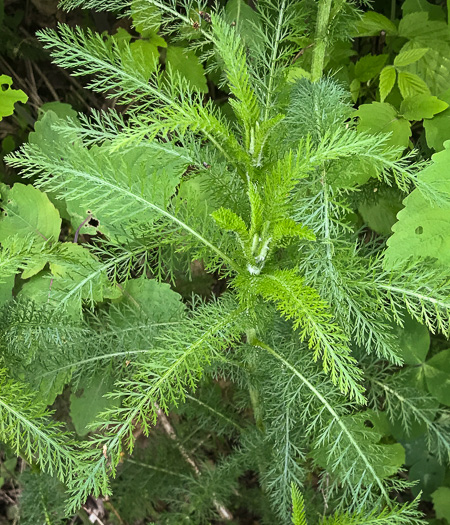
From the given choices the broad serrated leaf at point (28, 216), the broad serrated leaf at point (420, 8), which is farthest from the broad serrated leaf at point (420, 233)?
the broad serrated leaf at point (28, 216)

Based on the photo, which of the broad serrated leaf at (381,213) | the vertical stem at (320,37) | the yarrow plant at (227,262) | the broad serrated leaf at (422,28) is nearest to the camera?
the yarrow plant at (227,262)

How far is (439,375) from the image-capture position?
4.89 feet

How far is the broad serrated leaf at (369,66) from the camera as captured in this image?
1.30m

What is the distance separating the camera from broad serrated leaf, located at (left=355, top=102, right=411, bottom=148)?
3.86 ft

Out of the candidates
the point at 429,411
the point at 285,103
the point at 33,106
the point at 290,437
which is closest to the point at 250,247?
the point at 285,103

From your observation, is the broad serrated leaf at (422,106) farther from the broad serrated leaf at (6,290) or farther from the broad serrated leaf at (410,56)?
the broad serrated leaf at (6,290)

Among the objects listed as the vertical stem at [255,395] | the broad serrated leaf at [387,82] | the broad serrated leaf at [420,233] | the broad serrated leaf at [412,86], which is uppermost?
the broad serrated leaf at [387,82]

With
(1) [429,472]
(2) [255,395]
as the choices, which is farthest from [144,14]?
(1) [429,472]

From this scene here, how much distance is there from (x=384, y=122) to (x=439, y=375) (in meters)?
0.87

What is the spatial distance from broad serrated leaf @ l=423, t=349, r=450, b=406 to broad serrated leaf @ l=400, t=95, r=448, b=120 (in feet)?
2.65

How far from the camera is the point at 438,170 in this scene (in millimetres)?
948

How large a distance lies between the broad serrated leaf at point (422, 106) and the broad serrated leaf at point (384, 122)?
1.2 inches

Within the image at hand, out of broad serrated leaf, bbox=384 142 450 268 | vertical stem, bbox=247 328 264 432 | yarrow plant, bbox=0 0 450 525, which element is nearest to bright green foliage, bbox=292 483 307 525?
yarrow plant, bbox=0 0 450 525

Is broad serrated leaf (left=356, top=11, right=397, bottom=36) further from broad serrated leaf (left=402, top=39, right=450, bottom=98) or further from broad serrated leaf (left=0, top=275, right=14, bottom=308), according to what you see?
broad serrated leaf (left=0, top=275, right=14, bottom=308)
